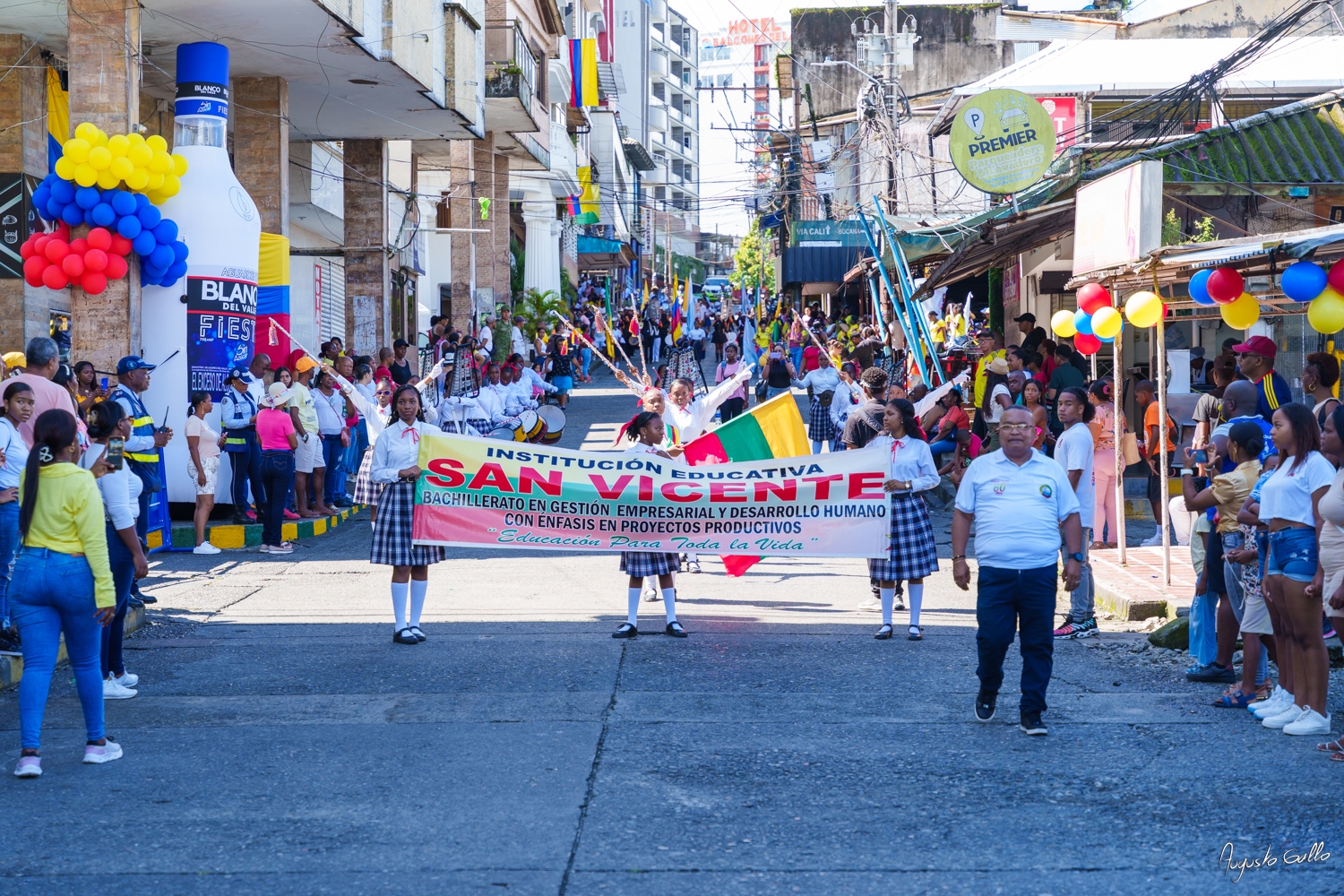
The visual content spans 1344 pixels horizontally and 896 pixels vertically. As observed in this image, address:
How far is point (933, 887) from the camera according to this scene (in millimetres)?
4785

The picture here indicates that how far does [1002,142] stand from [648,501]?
32.7 ft

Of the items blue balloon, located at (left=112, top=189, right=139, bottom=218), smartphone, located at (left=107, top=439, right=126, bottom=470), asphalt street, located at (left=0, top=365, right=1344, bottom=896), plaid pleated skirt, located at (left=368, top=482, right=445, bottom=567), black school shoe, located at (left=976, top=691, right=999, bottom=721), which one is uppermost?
blue balloon, located at (left=112, top=189, right=139, bottom=218)

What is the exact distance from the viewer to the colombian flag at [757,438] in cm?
1115

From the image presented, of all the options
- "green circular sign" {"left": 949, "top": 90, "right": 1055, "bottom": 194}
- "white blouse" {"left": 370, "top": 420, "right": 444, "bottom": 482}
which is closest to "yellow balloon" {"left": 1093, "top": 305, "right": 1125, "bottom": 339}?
"white blouse" {"left": 370, "top": 420, "right": 444, "bottom": 482}

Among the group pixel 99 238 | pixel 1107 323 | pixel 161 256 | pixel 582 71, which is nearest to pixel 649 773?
pixel 1107 323

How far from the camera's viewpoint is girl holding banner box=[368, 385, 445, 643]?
9453 mm

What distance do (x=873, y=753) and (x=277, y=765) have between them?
2.87m

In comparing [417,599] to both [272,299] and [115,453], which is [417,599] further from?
[272,299]

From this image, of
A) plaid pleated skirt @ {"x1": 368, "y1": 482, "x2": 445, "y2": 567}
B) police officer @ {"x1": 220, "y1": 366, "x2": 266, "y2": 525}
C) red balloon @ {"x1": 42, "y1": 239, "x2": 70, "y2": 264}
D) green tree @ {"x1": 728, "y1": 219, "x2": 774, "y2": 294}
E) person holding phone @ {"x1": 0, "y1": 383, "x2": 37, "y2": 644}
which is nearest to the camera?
person holding phone @ {"x1": 0, "y1": 383, "x2": 37, "y2": 644}

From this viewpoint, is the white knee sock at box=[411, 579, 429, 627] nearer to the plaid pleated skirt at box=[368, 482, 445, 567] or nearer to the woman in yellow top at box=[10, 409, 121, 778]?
the plaid pleated skirt at box=[368, 482, 445, 567]

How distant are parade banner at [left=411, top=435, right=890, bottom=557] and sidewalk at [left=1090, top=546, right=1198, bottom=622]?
2.05 metres

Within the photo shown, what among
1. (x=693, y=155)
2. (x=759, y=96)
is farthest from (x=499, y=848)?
(x=759, y=96)

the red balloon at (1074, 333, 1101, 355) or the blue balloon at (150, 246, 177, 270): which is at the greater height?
the blue balloon at (150, 246, 177, 270)

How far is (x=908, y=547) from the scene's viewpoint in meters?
9.58
